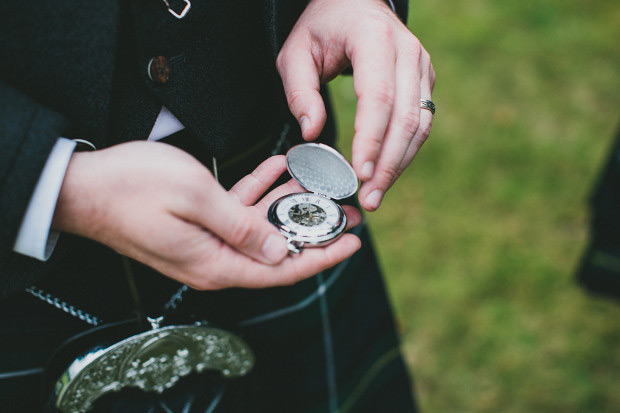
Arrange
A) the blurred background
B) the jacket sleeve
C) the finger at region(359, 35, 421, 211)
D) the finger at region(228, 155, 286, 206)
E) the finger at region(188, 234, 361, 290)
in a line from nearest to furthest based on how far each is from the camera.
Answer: the jacket sleeve
the finger at region(188, 234, 361, 290)
the finger at region(359, 35, 421, 211)
the finger at region(228, 155, 286, 206)
the blurred background

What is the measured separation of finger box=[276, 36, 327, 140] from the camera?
3.51ft

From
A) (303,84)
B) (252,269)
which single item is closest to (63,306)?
(252,269)

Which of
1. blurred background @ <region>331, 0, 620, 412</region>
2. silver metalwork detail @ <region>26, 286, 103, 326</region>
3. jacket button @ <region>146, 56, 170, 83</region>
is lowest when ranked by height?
blurred background @ <region>331, 0, 620, 412</region>

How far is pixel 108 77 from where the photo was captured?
0.97 m

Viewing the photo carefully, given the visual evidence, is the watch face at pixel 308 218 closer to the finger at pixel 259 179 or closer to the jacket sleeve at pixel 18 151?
the finger at pixel 259 179

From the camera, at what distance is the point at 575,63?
14.2ft

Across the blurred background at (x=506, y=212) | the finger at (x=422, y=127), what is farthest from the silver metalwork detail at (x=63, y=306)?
the blurred background at (x=506, y=212)

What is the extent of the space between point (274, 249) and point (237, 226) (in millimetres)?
91

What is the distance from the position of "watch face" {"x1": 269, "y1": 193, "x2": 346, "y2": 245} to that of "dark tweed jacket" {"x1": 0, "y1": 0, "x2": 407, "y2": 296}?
0.60ft

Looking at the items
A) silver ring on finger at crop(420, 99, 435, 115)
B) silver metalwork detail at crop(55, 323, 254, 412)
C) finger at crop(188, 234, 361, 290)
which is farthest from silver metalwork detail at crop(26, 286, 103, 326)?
silver ring on finger at crop(420, 99, 435, 115)

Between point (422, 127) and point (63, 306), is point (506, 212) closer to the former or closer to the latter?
point (422, 127)

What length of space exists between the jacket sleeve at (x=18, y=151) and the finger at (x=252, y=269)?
11.8 inches

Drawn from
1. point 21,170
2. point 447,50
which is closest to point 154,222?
point 21,170

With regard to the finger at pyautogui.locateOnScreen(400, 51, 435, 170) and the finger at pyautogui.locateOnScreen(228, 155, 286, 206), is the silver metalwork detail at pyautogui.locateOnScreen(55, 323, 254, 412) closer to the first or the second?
the finger at pyautogui.locateOnScreen(228, 155, 286, 206)
